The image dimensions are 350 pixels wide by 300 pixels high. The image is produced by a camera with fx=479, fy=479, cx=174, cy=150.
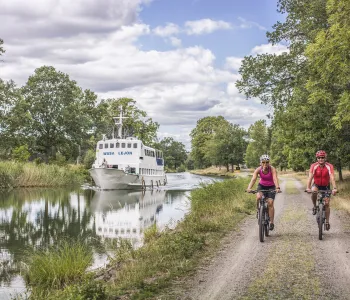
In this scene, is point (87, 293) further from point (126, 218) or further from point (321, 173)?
point (126, 218)

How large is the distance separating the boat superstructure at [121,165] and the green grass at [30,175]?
4215mm

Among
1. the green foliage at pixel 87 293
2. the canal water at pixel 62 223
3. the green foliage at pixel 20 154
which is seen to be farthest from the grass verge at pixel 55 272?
the green foliage at pixel 20 154

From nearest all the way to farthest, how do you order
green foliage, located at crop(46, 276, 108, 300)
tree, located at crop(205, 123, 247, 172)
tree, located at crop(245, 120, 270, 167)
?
green foliage, located at crop(46, 276, 108, 300), tree, located at crop(245, 120, 270, 167), tree, located at crop(205, 123, 247, 172)

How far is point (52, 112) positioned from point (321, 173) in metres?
55.5

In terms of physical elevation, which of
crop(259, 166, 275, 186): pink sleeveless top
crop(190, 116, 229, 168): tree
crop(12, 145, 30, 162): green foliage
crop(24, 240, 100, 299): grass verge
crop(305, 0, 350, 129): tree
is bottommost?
crop(24, 240, 100, 299): grass verge

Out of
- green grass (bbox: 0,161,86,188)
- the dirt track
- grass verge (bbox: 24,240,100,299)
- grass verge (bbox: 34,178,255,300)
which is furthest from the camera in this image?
green grass (bbox: 0,161,86,188)

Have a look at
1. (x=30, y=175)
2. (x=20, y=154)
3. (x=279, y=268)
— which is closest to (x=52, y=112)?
(x=20, y=154)

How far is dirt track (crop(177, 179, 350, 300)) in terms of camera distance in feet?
23.7

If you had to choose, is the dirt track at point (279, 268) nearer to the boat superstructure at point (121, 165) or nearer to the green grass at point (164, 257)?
the green grass at point (164, 257)

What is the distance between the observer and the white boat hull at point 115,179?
1770 inches

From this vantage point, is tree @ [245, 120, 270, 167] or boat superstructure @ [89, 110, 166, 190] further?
tree @ [245, 120, 270, 167]

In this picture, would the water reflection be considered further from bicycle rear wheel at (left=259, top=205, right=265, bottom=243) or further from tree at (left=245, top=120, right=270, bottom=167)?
tree at (left=245, top=120, right=270, bottom=167)

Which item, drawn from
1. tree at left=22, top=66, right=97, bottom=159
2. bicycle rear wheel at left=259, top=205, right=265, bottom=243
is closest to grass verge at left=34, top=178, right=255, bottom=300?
bicycle rear wheel at left=259, top=205, right=265, bottom=243

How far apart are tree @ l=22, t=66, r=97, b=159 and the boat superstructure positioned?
55.3ft
